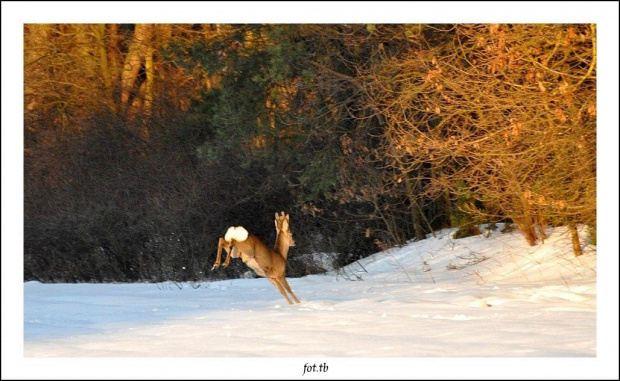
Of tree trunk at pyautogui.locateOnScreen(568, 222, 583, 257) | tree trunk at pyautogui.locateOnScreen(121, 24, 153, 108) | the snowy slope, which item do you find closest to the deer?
the snowy slope

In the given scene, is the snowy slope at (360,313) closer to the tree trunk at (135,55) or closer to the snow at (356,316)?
the snow at (356,316)

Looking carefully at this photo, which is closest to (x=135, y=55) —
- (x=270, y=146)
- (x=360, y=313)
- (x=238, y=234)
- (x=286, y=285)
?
(x=270, y=146)

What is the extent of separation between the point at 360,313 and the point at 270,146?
6.90 meters

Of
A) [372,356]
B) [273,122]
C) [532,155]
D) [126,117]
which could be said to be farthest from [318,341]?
[126,117]

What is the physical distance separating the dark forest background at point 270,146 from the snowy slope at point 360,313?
0.84m

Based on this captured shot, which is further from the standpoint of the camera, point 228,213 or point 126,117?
point 126,117

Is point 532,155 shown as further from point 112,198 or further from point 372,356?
point 112,198

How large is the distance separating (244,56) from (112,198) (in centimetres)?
424

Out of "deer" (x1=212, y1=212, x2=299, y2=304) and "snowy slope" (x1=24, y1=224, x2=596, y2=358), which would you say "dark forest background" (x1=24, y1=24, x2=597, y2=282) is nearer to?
"snowy slope" (x1=24, y1=224, x2=596, y2=358)

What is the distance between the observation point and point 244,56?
16641 millimetres

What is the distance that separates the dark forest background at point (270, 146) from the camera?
41.8ft

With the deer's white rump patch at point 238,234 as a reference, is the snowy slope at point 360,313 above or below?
below

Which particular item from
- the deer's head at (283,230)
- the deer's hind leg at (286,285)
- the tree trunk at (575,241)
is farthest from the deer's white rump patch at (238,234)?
the tree trunk at (575,241)

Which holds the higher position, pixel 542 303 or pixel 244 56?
→ pixel 244 56
